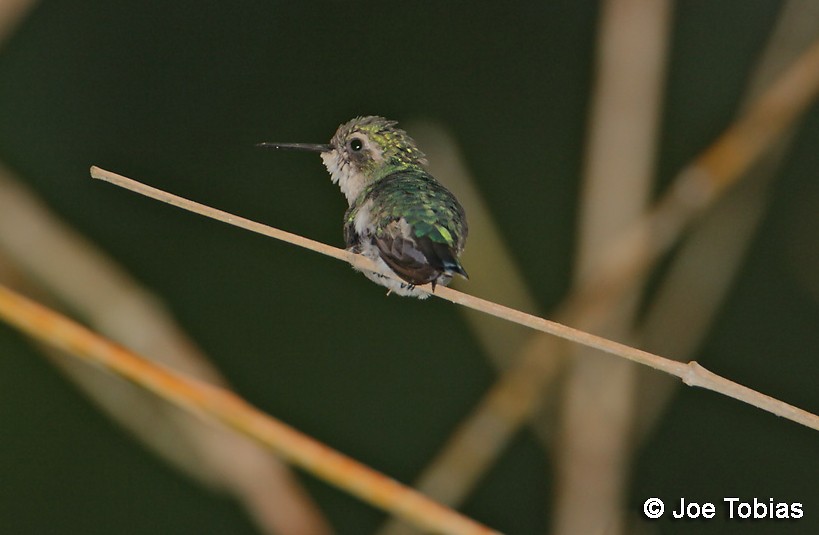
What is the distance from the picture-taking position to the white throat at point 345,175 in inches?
104

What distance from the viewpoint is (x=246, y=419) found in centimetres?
111

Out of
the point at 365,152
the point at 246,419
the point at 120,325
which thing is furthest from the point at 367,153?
the point at 246,419

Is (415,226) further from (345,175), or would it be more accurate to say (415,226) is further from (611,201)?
(345,175)

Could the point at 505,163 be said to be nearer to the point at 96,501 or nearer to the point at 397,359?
the point at 397,359

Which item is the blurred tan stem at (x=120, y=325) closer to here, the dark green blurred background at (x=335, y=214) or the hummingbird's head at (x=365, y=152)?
the hummingbird's head at (x=365, y=152)

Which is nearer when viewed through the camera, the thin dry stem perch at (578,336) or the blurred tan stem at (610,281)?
the thin dry stem perch at (578,336)

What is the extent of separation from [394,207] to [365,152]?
0.57m

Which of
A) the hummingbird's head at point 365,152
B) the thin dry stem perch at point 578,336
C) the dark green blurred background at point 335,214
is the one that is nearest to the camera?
the thin dry stem perch at point 578,336

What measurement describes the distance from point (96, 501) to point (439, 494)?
1743 mm

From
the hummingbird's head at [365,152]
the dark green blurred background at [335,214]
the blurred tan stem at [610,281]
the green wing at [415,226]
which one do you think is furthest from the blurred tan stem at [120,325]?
the dark green blurred background at [335,214]

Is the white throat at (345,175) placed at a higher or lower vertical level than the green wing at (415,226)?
higher

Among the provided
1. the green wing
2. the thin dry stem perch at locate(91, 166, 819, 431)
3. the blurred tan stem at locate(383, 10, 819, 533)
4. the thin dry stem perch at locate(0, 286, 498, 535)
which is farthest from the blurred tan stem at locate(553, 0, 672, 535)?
the thin dry stem perch at locate(0, 286, 498, 535)

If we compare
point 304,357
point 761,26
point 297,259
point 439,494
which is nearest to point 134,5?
point 297,259

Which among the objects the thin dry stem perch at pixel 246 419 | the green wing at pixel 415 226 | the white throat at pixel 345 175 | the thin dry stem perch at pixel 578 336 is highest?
the white throat at pixel 345 175
